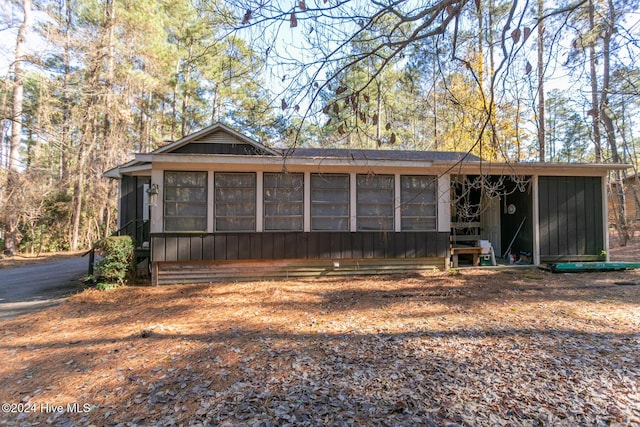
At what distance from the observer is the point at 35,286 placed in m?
7.14

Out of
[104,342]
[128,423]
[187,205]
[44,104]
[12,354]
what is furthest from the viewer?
[44,104]

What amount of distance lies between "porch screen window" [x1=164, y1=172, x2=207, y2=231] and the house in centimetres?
2

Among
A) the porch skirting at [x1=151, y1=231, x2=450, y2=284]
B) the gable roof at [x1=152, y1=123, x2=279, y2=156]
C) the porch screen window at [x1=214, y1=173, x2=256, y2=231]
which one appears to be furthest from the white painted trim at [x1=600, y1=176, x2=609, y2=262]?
the porch screen window at [x1=214, y1=173, x2=256, y2=231]

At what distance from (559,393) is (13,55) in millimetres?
17491

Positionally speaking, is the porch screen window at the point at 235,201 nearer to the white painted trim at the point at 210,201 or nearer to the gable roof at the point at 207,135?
the white painted trim at the point at 210,201

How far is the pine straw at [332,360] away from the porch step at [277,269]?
1.17 metres

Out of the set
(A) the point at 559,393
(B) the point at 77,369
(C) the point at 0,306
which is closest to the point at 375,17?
(A) the point at 559,393

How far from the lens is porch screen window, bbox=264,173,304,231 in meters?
7.16

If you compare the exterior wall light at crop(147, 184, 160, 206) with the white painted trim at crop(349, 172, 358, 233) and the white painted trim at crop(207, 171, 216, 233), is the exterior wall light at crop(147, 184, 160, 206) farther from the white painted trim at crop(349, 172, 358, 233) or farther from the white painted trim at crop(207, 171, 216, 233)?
the white painted trim at crop(349, 172, 358, 233)

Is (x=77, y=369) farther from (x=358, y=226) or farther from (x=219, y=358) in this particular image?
(x=358, y=226)

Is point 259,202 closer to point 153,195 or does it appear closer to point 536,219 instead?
point 153,195

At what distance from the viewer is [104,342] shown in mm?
3840

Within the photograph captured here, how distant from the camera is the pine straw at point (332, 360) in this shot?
242cm

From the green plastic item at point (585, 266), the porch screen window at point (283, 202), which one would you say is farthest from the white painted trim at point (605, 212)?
the porch screen window at point (283, 202)
